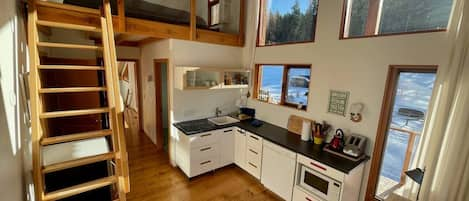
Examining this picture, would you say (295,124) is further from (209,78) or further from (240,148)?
(209,78)

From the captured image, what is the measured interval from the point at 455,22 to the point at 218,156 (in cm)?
315

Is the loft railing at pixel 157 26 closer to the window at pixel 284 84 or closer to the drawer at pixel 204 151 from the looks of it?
the window at pixel 284 84

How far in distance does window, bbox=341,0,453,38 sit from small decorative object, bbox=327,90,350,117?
2.36 ft

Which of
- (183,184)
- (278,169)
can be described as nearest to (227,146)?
(183,184)

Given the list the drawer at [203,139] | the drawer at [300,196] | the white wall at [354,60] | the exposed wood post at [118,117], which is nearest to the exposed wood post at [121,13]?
the exposed wood post at [118,117]

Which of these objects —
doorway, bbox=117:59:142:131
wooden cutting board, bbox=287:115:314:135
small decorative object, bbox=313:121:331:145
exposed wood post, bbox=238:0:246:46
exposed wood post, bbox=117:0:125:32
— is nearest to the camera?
exposed wood post, bbox=117:0:125:32

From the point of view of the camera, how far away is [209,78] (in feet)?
11.4

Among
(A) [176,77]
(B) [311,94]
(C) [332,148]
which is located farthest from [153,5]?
(C) [332,148]

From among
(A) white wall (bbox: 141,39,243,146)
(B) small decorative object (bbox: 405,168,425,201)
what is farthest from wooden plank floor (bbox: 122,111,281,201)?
(B) small decorative object (bbox: 405,168,425,201)

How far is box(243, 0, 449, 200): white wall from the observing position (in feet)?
6.20

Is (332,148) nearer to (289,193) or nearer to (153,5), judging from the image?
(289,193)

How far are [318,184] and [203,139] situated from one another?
1.74 meters

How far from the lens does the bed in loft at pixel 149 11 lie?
2430 millimetres

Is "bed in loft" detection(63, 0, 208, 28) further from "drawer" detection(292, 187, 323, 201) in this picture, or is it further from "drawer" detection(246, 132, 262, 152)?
"drawer" detection(292, 187, 323, 201)
